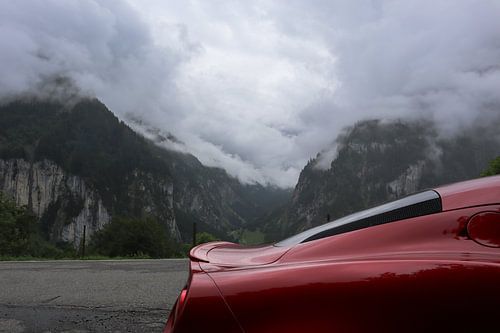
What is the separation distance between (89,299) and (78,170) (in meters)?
156

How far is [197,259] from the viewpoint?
1.95m

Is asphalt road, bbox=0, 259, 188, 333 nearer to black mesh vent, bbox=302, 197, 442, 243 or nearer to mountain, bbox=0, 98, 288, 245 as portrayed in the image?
black mesh vent, bbox=302, 197, 442, 243

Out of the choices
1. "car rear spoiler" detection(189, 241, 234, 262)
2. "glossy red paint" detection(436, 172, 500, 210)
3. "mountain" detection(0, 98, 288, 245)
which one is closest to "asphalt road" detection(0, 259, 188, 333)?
"car rear spoiler" detection(189, 241, 234, 262)

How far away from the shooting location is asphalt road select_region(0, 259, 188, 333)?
155 inches

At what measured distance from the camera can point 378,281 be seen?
1.41 m

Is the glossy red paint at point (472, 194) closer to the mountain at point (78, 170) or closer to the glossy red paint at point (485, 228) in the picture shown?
the glossy red paint at point (485, 228)

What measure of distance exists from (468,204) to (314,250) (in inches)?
23.5

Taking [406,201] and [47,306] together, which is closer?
[406,201]

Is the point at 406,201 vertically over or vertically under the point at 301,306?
over

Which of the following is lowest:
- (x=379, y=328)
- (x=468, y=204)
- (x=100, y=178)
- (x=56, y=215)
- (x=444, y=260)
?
(x=379, y=328)

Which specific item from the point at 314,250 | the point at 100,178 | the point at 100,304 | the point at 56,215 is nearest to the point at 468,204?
the point at 314,250

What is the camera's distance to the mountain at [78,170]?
140 m

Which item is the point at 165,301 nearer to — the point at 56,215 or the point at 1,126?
the point at 56,215

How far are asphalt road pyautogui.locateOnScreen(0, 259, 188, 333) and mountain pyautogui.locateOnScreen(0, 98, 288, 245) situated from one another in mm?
116000
